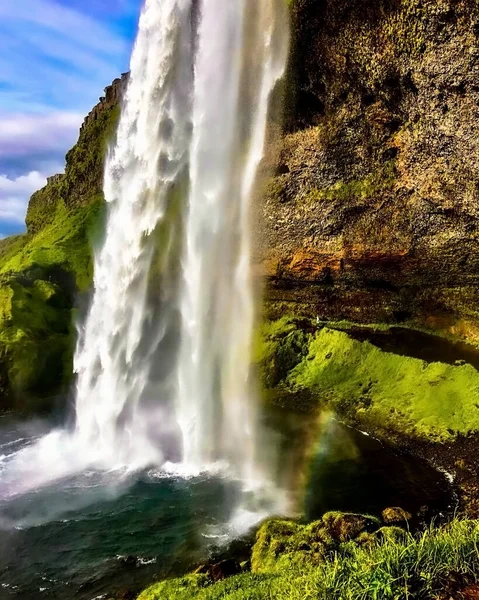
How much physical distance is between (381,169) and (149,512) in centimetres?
2410

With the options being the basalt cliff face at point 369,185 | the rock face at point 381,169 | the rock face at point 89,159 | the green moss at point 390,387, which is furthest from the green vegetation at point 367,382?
the rock face at point 89,159

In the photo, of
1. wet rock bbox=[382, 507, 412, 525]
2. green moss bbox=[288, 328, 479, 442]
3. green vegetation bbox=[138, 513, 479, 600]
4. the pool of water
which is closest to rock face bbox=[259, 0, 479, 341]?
green moss bbox=[288, 328, 479, 442]

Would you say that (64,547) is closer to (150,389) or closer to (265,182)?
(150,389)

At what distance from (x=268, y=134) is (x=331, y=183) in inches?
225

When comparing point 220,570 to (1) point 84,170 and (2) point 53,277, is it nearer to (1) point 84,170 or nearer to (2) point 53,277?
(2) point 53,277

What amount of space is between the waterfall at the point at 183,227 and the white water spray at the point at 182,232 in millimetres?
68

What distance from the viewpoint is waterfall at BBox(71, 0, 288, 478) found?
88.5 ft

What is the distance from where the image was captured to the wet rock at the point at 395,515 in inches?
622

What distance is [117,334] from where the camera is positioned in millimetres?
28469

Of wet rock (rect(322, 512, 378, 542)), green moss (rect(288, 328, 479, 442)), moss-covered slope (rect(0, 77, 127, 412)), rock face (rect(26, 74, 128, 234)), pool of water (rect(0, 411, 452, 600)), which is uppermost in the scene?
rock face (rect(26, 74, 128, 234))

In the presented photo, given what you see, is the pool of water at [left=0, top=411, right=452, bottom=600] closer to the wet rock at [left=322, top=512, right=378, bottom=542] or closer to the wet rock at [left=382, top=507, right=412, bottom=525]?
the wet rock at [left=382, top=507, right=412, bottom=525]

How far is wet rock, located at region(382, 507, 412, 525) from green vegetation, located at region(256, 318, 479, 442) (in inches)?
302

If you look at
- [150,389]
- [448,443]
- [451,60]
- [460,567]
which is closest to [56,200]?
[150,389]

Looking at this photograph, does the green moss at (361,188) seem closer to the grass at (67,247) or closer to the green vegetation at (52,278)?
the green vegetation at (52,278)
